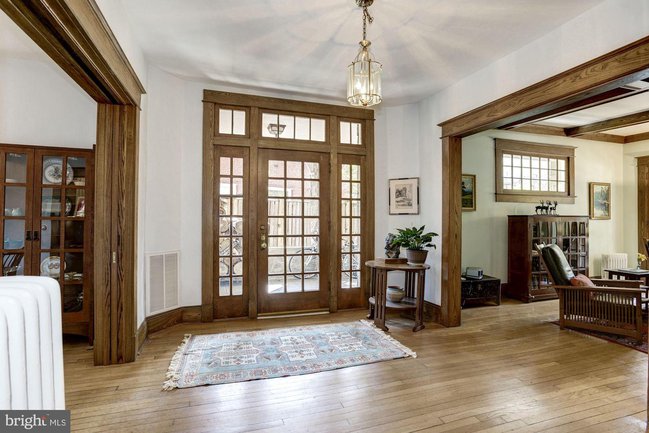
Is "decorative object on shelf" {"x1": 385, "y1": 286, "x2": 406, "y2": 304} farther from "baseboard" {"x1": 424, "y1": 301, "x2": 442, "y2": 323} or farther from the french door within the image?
the french door

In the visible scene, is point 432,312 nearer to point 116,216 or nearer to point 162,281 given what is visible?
point 162,281

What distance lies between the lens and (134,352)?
114 inches

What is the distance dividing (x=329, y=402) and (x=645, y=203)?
7.43 meters

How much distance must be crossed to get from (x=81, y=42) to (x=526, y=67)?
11.3ft

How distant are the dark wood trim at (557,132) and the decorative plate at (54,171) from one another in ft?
20.4

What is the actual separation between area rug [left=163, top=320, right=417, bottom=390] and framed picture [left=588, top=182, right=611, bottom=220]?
210 inches

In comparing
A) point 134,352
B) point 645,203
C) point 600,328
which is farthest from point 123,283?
point 645,203

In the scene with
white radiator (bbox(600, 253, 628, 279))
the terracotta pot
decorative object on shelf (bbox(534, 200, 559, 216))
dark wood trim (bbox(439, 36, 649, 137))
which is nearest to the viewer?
dark wood trim (bbox(439, 36, 649, 137))

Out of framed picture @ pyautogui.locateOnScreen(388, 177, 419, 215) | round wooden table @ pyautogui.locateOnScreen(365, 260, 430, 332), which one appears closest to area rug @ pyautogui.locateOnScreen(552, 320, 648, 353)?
round wooden table @ pyautogui.locateOnScreen(365, 260, 430, 332)

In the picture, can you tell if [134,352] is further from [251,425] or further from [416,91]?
[416,91]

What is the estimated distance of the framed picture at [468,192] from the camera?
5.31m

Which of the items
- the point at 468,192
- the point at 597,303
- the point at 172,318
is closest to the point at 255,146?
the point at 172,318

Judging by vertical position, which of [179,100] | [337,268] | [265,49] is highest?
[265,49]

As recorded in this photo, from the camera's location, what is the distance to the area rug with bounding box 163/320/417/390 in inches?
105
